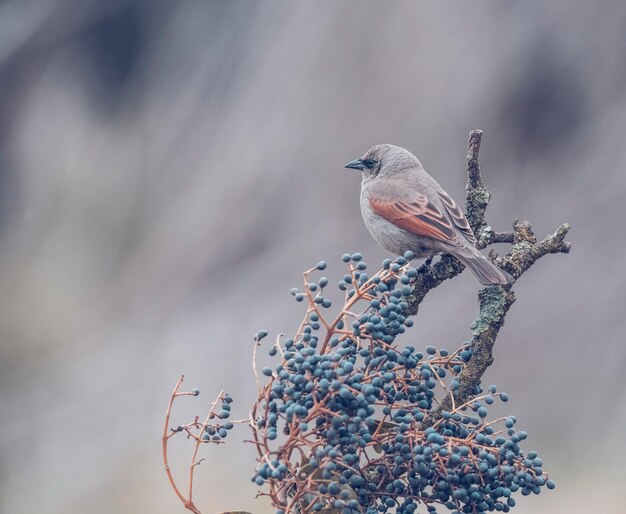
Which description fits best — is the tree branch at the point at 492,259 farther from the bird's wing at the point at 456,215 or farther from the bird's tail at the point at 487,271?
the bird's wing at the point at 456,215

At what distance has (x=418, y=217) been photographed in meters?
2.60

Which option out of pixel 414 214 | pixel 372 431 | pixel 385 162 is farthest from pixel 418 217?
pixel 372 431

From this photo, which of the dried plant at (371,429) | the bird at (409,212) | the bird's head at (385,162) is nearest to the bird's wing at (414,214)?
the bird at (409,212)

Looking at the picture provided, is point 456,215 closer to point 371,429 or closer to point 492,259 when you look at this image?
point 492,259

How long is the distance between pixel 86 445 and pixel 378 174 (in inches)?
126

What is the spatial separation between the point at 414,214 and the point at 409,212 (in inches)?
1.1

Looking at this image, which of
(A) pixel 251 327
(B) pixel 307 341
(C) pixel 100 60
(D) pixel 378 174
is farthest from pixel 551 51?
(B) pixel 307 341

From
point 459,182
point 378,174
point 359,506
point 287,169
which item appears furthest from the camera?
point 287,169

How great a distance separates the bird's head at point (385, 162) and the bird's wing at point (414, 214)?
0.71 feet

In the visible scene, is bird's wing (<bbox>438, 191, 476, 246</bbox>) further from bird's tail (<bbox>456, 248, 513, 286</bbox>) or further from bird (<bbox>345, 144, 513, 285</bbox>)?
bird's tail (<bbox>456, 248, 513, 286</bbox>)

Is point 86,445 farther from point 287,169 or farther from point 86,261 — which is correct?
point 287,169

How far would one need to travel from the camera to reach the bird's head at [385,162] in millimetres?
2992

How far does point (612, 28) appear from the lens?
4.69m

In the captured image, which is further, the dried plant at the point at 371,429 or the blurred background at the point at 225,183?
the blurred background at the point at 225,183
